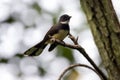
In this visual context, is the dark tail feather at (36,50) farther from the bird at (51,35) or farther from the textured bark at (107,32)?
the textured bark at (107,32)

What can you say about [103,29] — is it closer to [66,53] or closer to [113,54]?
[113,54]

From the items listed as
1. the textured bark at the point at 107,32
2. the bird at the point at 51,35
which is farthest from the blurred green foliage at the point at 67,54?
the textured bark at the point at 107,32

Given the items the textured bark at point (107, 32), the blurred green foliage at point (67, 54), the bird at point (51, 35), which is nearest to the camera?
the textured bark at point (107, 32)

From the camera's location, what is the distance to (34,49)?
1.77 m

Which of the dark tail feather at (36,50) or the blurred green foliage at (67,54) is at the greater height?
the dark tail feather at (36,50)

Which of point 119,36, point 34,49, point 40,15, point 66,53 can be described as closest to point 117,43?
point 119,36

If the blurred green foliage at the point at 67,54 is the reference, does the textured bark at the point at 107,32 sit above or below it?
above

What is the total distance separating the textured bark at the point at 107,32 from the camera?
1.41 meters

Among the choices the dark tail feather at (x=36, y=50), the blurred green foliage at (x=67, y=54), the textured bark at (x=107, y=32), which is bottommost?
the blurred green foliage at (x=67, y=54)

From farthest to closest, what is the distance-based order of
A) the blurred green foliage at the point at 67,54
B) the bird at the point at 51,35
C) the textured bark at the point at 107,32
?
1. the blurred green foliage at the point at 67,54
2. the bird at the point at 51,35
3. the textured bark at the point at 107,32

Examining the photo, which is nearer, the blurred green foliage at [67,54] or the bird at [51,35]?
the bird at [51,35]

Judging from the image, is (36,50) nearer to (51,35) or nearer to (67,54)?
(51,35)

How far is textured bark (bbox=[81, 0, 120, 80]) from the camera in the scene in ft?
4.63

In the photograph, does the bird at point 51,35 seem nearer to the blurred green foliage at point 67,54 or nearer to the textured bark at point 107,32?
the textured bark at point 107,32
